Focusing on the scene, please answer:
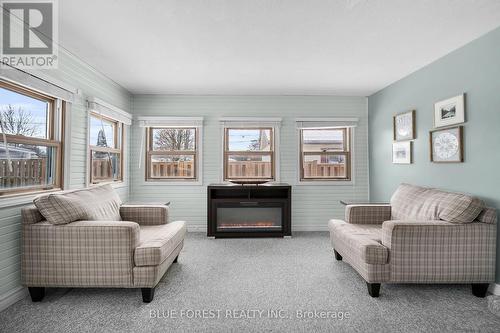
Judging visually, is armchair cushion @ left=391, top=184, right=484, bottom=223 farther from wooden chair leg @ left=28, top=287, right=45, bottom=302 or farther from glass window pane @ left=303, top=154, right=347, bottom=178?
wooden chair leg @ left=28, top=287, right=45, bottom=302

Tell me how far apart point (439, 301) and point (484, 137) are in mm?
1656

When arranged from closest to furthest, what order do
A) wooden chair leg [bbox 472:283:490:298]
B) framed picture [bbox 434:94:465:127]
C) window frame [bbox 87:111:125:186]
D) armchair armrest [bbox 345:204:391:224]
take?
wooden chair leg [bbox 472:283:490:298] → framed picture [bbox 434:94:465:127] → armchair armrest [bbox 345:204:391:224] → window frame [bbox 87:111:125:186]

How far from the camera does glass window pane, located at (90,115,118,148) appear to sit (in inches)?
141

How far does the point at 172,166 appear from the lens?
475 cm

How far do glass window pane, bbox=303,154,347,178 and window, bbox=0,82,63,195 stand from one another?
380 centimetres

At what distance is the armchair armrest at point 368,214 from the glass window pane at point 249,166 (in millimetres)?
1793

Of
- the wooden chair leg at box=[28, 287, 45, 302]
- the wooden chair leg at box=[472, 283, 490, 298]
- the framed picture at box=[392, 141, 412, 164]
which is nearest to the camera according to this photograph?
the wooden chair leg at box=[28, 287, 45, 302]

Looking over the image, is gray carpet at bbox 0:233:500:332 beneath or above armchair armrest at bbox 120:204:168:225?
beneath

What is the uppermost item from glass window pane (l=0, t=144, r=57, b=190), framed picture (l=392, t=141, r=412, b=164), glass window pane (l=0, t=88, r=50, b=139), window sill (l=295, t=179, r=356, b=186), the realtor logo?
the realtor logo

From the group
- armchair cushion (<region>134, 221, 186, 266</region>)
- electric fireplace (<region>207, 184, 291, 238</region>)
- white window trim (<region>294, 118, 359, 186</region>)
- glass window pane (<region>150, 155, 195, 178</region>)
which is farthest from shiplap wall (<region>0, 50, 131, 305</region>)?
white window trim (<region>294, 118, 359, 186</region>)

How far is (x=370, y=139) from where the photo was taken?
473 centimetres

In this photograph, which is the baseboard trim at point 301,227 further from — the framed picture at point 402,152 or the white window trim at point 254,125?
the framed picture at point 402,152

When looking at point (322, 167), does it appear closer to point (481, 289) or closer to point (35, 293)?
point (481, 289)

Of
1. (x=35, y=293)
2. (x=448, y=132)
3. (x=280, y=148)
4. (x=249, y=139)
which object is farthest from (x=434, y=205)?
(x=35, y=293)
